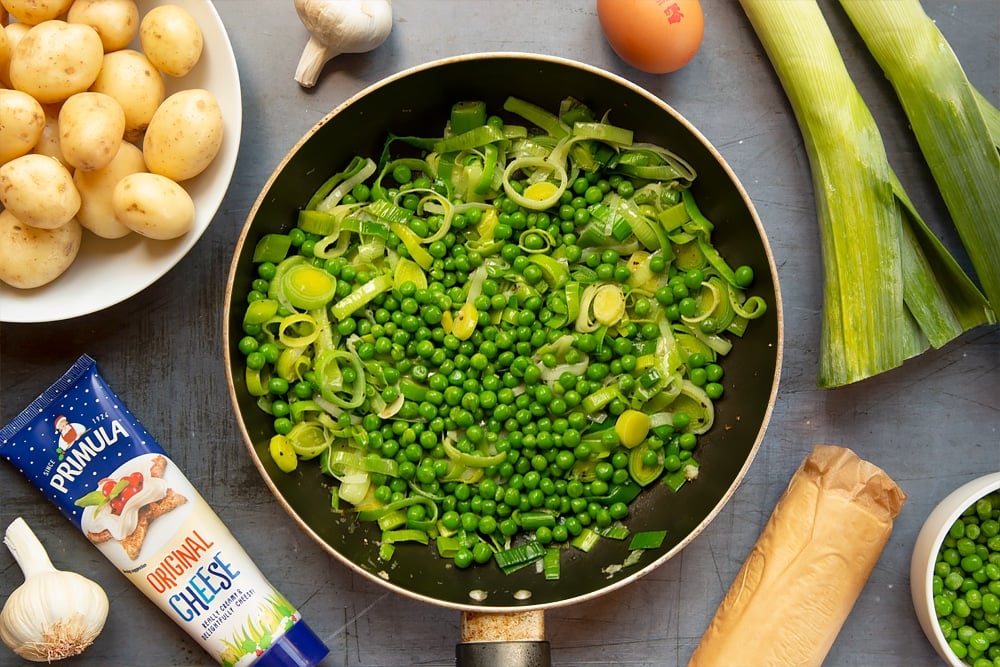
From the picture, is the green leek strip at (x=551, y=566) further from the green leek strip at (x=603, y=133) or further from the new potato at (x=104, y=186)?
the new potato at (x=104, y=186)

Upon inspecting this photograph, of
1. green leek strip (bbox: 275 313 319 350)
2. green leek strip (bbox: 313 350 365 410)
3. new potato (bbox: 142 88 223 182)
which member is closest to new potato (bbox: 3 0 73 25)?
new potato (bbox: 142 88 223 182)

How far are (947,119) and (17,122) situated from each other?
1943mm

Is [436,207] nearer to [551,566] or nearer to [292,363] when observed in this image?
[292,363]

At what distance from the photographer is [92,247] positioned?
1739 millimetres

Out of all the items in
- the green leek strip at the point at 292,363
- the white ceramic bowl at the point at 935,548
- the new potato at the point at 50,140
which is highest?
the new potato at the point at 50,140

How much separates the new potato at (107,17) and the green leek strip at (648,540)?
5.10 ft

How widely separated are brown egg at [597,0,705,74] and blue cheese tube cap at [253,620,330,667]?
4.90 feet

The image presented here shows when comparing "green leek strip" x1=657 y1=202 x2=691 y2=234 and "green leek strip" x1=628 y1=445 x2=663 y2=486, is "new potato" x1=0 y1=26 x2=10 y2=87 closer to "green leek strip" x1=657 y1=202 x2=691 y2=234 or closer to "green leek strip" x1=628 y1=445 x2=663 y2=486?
"green leek strip" x1=657 y1=202 x2=691 y2=234

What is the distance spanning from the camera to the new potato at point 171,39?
5.25ft

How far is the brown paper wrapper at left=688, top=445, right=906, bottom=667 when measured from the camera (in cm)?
178

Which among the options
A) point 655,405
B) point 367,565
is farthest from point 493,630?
point 655,405

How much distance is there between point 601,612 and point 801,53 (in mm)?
1399

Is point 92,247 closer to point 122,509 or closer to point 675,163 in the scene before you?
point 122,509

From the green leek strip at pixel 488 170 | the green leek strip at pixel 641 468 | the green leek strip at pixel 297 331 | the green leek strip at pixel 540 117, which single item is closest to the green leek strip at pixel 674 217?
the green leek strip at pixel 540 117
